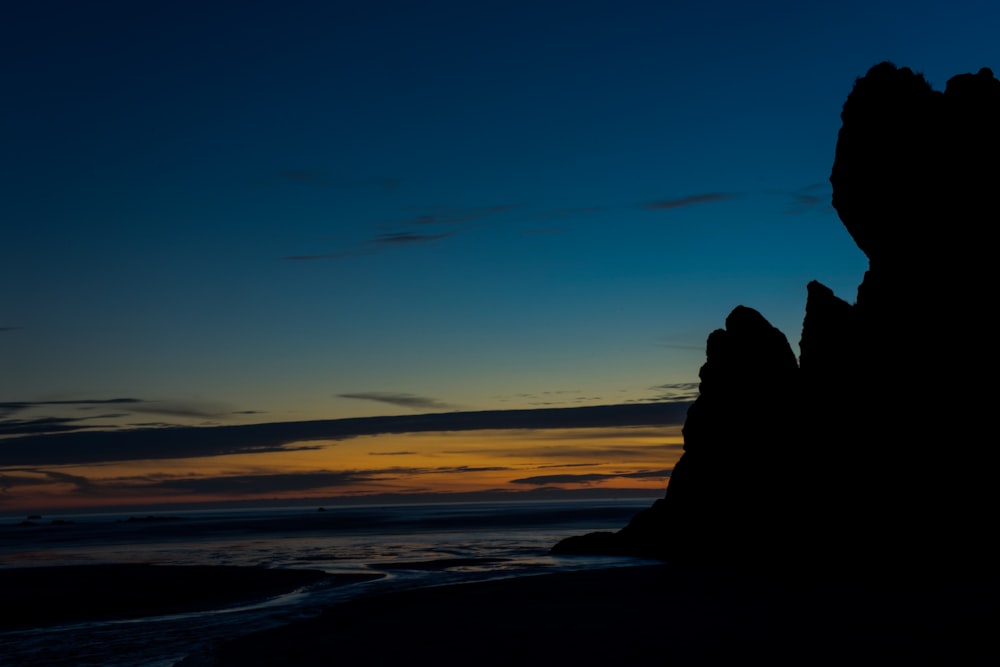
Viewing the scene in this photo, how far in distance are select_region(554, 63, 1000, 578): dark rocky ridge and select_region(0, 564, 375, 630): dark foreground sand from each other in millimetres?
23585

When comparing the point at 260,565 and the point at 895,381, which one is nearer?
the point at 895,381

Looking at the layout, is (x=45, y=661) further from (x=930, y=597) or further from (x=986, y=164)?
(x=986, y=164)

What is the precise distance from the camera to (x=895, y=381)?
3931cm

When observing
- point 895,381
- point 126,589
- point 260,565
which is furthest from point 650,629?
point 260,565

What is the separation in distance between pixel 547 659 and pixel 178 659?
9803 mm

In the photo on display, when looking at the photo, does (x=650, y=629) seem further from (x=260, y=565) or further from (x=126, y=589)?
(x=260, y=565)

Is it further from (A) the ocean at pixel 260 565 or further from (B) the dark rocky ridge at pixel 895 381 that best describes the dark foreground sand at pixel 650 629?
(B) the dark rocky ridge at pixel 895 381

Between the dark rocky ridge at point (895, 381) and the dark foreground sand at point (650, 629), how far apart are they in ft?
15.9

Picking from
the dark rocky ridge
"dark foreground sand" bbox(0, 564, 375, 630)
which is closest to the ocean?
"dark foreground sand" bbox(0, 564, 375, 630)

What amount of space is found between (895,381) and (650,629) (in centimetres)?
2106

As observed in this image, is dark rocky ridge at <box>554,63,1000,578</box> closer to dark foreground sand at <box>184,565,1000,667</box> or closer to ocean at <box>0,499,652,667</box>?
dark foreground sand at <box>184,565,1000,667</box>

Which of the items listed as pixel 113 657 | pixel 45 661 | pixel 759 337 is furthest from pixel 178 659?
pixel 759 337

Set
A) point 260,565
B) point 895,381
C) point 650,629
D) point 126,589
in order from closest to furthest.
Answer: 1. point 650,629
2. point 895,381
3. point 126,589
4. point 260,565

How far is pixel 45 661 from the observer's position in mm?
23547
